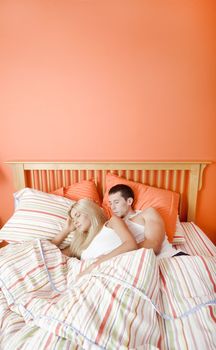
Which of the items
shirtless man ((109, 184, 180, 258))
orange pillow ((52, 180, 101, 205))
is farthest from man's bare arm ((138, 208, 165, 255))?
orange pillow ((52, 180, 101, 205))

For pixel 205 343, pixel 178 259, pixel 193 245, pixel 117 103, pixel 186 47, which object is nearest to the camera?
pixel 205 343

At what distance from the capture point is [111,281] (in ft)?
2.97

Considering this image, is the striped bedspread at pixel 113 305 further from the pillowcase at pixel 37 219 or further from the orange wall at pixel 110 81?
the orange wall at pixel 110 81

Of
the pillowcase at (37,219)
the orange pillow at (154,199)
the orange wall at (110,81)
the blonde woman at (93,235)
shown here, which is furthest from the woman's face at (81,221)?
the orange wall at (110,81)

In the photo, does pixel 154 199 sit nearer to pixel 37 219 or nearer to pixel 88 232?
pixel 88 232

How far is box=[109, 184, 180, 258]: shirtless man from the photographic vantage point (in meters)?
1.28

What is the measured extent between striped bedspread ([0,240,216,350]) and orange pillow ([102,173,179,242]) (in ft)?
1.57

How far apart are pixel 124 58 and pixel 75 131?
651 mm

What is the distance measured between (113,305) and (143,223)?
2.12ft

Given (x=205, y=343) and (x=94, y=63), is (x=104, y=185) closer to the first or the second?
(x=94, y=63)

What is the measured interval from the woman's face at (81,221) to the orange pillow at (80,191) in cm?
30

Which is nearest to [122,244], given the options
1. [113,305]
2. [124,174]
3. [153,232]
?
[153,232]

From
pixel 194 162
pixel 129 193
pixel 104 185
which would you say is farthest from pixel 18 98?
pixel 194 162

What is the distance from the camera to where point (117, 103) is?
66.4 inches
